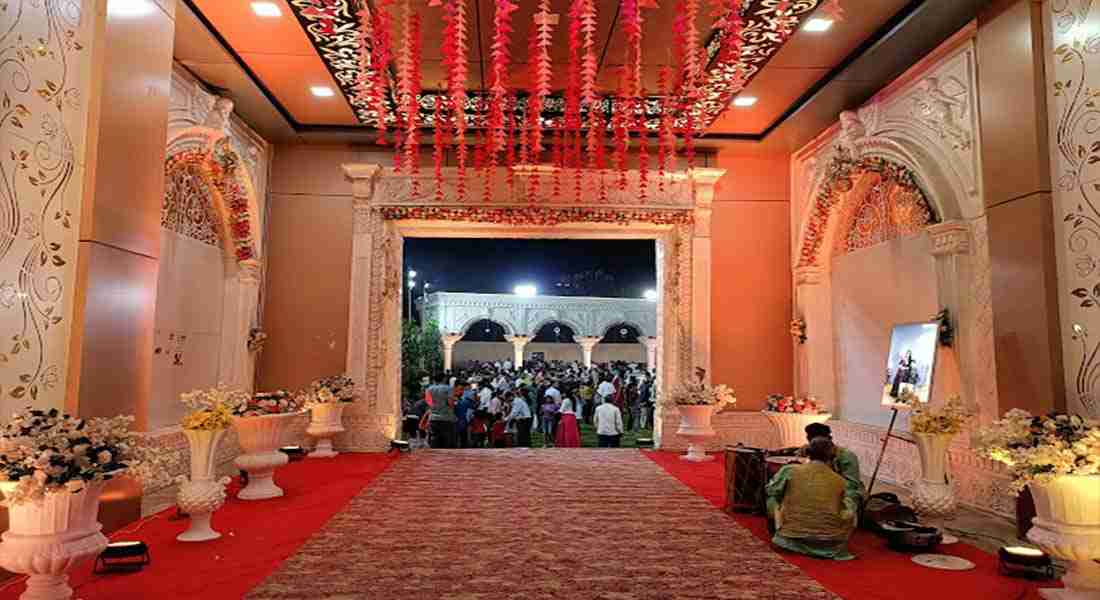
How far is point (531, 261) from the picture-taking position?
1903 cm

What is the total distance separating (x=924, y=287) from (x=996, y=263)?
1602 mm

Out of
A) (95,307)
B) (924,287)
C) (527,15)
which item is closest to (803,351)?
(924,287)

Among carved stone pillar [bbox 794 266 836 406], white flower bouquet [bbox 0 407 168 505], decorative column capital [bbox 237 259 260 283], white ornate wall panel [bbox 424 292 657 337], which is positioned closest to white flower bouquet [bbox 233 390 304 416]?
white flower bouquet [bbox 0 407 168 505]

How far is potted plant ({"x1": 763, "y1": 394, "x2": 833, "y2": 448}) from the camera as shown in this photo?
7.25 m

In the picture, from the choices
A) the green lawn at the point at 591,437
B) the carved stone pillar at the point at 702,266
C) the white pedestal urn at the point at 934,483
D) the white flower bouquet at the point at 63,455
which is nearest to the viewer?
the white flower bouquet at the point at 63,455

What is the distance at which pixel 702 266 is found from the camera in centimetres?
918

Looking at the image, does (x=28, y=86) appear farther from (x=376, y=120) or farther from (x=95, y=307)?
(x=376, y=120)

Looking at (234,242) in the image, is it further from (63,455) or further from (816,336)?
(816,336)

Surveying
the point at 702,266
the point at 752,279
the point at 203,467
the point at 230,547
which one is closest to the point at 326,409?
the point at 203,467

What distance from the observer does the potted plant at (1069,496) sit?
3305 millimetres

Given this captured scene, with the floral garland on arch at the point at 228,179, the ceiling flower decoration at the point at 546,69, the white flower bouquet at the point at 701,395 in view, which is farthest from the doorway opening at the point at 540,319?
the ceiling flower decoration at the point at 546,69

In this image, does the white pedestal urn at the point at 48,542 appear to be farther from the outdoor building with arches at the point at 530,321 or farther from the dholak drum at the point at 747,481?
the outdoor building with arches at the point at 530,321

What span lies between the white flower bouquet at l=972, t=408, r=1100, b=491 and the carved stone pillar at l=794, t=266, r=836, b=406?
4.60 m

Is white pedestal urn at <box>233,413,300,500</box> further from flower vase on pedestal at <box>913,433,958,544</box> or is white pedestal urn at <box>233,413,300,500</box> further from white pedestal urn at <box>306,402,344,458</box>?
flower vase on pedestal at <box>913,433,958,544</box>
